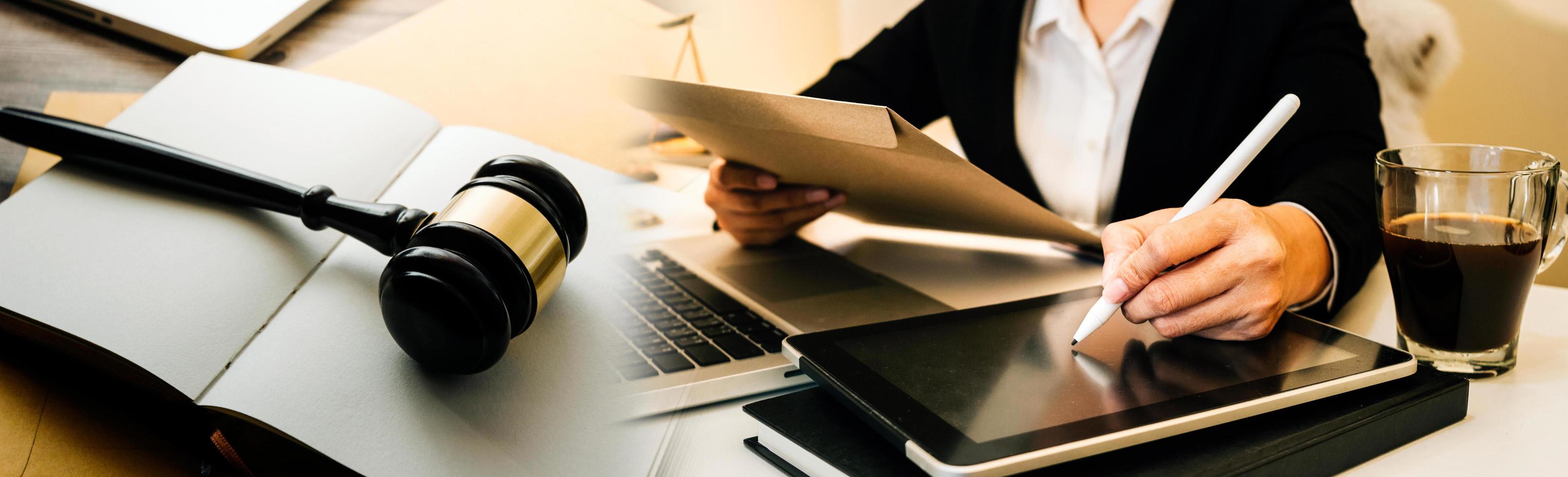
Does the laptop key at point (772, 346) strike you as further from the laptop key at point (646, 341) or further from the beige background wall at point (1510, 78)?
the beige background wall at point (1510, 78)

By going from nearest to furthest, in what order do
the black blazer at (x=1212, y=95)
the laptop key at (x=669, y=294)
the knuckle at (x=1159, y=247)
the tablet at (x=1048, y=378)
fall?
the tablet at (x=1048, y=378) → the knuckle at (x=1159, y=247) → the laptop key at (x=669, y=294) → the black blazer at (x=1212, y=95)

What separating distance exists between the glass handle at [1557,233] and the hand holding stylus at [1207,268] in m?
0.14

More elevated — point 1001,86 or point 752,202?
point 1001,86

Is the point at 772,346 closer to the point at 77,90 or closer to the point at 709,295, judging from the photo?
the point at 709,295

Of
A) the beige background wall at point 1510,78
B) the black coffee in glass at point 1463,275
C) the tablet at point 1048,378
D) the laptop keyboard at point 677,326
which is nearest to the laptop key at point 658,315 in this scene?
the laptop keyboard at point 677,326

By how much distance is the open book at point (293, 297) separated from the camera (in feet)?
0.99

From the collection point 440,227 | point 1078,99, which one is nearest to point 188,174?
point 440,227

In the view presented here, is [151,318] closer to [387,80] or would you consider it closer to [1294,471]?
[387,80]

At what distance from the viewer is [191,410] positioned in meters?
0.30

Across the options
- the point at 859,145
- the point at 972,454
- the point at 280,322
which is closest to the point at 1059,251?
the point at 859,145

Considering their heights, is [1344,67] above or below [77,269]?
above

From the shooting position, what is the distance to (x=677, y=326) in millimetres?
430

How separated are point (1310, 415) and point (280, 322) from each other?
43cm

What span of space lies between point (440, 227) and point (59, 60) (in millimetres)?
253
